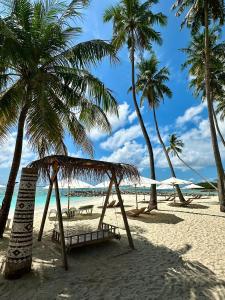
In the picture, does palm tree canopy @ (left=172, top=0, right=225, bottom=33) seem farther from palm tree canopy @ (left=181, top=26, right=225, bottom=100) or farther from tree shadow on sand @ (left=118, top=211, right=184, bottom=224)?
tree shadow on sand @ (left=118, top=211, right=184, bottom=224)

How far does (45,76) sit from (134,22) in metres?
11.9

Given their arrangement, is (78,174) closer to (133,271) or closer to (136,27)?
(133,271)

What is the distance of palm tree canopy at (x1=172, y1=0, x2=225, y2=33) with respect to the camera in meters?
15.8

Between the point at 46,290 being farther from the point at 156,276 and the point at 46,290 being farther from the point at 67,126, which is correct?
the point at 67,126

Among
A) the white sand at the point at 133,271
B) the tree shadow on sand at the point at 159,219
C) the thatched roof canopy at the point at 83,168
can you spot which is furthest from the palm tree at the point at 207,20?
the thatched roof canopy at the point at 83,168

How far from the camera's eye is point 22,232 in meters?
5.30

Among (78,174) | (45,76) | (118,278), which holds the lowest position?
(118,278)

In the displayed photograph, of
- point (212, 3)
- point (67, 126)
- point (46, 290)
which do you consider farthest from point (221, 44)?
point (46, 290)

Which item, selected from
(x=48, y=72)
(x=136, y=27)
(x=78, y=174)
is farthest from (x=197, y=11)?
(x=78, y=174)

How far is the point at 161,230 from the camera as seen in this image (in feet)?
31.4

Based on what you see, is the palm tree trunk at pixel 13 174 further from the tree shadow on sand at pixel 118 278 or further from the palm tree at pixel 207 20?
the palm tree at pixel 207 20

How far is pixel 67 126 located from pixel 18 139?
2.16m

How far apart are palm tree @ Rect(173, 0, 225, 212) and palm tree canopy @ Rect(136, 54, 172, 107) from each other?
4.05m

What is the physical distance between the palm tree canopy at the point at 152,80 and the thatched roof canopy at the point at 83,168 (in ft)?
46.5
